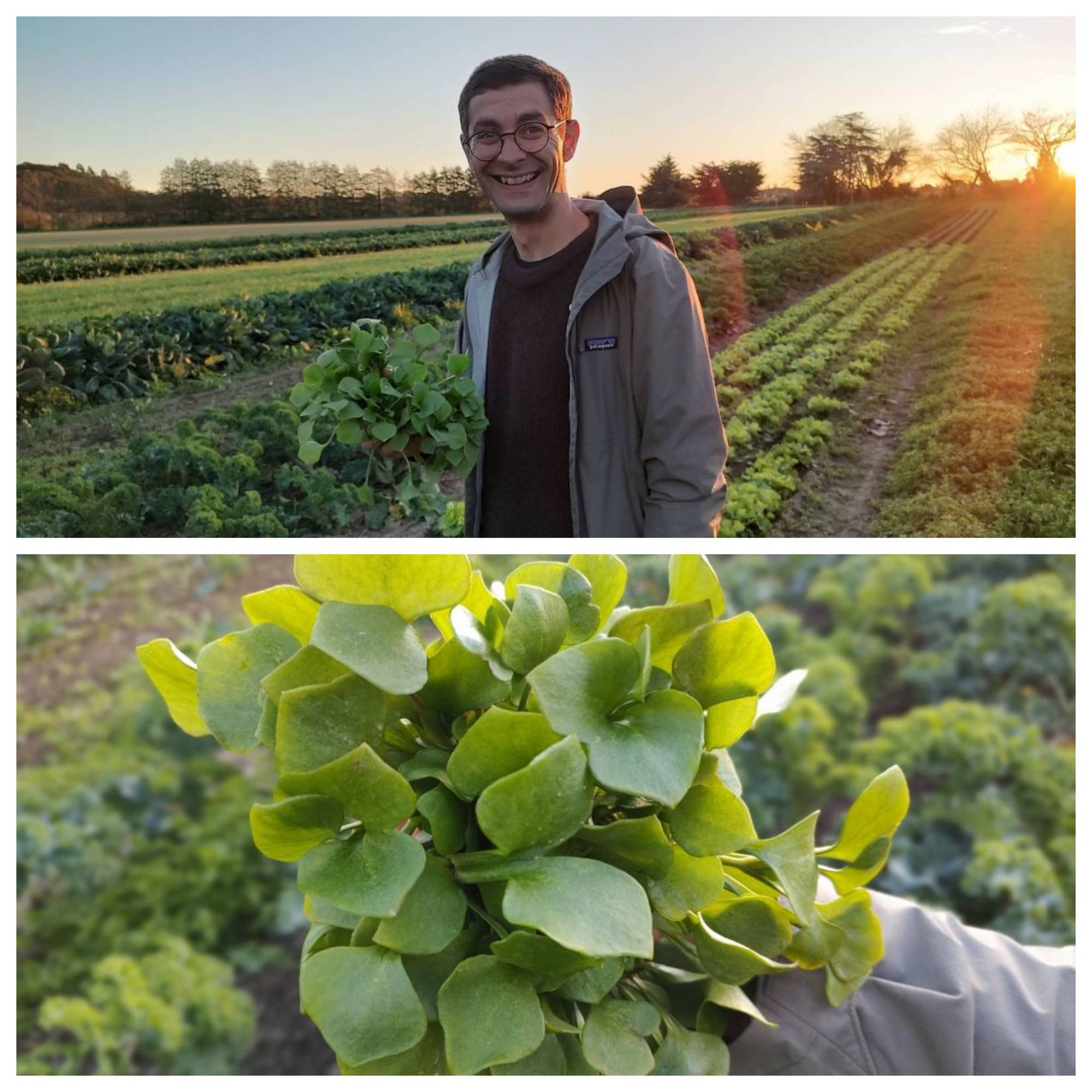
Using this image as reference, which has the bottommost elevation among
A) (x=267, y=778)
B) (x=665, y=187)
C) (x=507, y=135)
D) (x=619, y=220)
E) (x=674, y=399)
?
(x=267, y=778)

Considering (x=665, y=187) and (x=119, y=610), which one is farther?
(x=665, y=187)

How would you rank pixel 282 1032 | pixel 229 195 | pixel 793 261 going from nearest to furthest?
pixel 282 1032 → pixel 229 195 → pixel 793 261

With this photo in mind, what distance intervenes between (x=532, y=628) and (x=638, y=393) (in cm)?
92

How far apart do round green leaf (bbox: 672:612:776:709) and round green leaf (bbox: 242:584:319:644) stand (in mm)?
186

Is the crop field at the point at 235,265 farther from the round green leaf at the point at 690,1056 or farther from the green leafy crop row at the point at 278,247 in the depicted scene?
the round green leaf at the point at 690,1056

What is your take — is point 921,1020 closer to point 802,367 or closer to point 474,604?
point 474,604

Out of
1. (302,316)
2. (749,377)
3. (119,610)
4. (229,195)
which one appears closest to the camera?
(119,610)

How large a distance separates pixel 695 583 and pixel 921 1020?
1.08ft

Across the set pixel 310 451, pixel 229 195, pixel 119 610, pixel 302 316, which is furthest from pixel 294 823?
pixel 302 316

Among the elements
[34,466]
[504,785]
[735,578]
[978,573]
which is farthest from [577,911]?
[34,466]

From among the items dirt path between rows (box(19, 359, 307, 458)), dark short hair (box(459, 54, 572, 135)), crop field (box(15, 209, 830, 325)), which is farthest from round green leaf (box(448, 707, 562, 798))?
dirt path between rows (box(19, 359, 307, 458))

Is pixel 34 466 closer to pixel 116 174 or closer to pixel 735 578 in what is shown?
pixel 116 174

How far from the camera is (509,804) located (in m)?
0.37

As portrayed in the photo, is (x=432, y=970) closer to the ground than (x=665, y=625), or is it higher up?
closer to the ground
